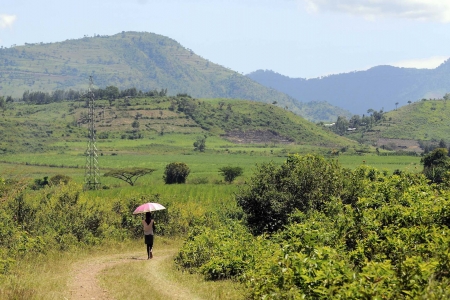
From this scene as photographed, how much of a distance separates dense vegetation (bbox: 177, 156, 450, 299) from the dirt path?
152 centimetres

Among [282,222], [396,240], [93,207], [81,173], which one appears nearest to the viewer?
[396,240]

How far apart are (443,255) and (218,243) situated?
11447mm

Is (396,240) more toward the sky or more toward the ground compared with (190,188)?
more toward the sky

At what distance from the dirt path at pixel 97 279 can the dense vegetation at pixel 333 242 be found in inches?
59.7

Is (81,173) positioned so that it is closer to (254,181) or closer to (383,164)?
(383,164)

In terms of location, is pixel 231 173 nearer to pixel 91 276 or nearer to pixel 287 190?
pixel 287 190

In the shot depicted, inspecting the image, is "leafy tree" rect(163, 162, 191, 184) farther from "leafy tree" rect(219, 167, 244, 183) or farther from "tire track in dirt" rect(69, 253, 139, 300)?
"tire track in dirt" rect(69, 253, 139, 300)

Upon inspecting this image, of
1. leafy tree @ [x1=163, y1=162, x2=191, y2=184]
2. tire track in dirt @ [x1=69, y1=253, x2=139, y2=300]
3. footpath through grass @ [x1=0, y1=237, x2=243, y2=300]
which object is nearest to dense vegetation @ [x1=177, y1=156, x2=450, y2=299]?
footpath through grass @ [x1=0, y1=237, x2=243, y2=300]

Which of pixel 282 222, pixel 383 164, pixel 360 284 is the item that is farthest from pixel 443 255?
pixel 383 164

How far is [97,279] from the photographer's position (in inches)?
712

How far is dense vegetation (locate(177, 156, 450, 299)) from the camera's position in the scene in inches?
381

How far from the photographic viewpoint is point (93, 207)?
34.1 m

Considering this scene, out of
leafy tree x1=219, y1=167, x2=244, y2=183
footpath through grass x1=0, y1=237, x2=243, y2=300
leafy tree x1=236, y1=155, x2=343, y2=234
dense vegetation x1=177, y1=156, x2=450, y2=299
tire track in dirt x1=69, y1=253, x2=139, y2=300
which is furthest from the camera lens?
leafy tree x1=219, y1=167, x2=244, y2=183

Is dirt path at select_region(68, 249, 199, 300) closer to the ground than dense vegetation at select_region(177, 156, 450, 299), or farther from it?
closer to the ground
